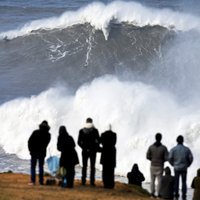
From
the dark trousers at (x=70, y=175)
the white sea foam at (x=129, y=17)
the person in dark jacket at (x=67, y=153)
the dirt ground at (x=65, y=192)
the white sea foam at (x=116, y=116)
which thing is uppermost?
the white sea foam at (x=129, y=17)

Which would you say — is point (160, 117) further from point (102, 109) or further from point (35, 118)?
point (35, 118)

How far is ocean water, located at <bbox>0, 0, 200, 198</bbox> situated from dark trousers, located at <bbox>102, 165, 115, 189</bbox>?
481cm

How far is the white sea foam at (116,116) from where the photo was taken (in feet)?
82.7

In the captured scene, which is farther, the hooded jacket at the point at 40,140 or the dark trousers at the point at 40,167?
the dark trousers at the point at 40,167

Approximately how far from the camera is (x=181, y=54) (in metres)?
37.1

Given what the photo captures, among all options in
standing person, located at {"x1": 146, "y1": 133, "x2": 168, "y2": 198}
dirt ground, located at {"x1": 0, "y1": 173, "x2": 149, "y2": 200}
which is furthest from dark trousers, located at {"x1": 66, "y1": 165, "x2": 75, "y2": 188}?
standing person, located at {"x1": 146, "y1": 133, "x2": 168, "y2": 198}

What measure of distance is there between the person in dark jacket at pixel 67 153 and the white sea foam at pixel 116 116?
594 centimetres

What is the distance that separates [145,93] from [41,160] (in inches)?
413

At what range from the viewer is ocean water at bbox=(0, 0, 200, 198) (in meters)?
26.4

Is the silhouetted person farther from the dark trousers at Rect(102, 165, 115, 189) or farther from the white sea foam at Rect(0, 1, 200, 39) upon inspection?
the white sea foam at Rect(0, 1, 200, 39)

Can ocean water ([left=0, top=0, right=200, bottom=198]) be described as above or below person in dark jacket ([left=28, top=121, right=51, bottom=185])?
above

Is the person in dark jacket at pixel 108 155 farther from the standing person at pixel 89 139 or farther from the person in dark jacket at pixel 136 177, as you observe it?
the person in dark jacket at pixel 136 177

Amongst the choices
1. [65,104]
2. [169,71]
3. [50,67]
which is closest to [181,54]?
[169,71]

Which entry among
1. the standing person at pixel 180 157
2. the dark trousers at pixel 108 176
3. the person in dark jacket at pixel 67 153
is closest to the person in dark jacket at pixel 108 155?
the dark trousers at pixel 108 176
